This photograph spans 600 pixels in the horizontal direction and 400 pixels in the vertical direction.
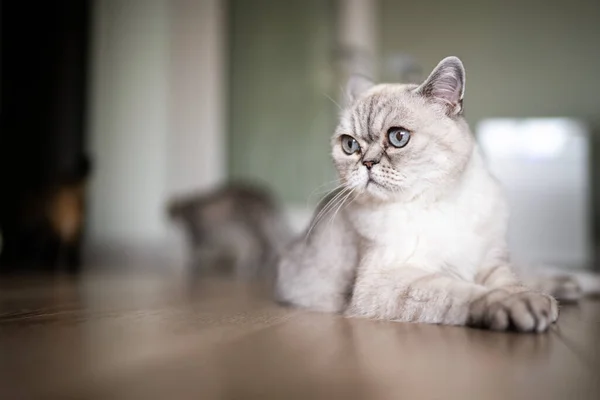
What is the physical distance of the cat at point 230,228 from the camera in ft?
12.6

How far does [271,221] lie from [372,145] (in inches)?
106

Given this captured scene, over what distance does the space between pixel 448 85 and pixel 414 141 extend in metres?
0.14

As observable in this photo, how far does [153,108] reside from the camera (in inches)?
185

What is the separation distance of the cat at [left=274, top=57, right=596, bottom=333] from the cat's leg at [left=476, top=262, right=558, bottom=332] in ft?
0.26

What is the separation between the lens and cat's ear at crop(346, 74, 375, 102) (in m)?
1.55

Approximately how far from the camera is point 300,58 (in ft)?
16.4

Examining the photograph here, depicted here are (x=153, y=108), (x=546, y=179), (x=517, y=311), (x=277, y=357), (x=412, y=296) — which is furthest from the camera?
(x=153, y=108)

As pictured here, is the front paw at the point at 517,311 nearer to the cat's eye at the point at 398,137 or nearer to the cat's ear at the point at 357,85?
the cat's eye at the point at 398,137

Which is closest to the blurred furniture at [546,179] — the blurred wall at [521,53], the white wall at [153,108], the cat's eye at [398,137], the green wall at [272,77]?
the blurred wall at [521,53]

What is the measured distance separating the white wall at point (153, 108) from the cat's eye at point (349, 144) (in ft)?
10.0

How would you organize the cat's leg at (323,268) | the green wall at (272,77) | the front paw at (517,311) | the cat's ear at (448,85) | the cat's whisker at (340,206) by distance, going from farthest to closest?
the green wall at (272,77)
the cat's leg at (323,268)
the cat's whisker at (340,206)
the cat's ear at (448,85)
the front paw at (517,311)

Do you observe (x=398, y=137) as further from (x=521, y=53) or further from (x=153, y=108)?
(x=521, y=53)

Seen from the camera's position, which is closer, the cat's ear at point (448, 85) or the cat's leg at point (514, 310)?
the cat's leg at point (514, 310)

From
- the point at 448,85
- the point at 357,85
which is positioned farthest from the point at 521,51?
the point at 448,85
